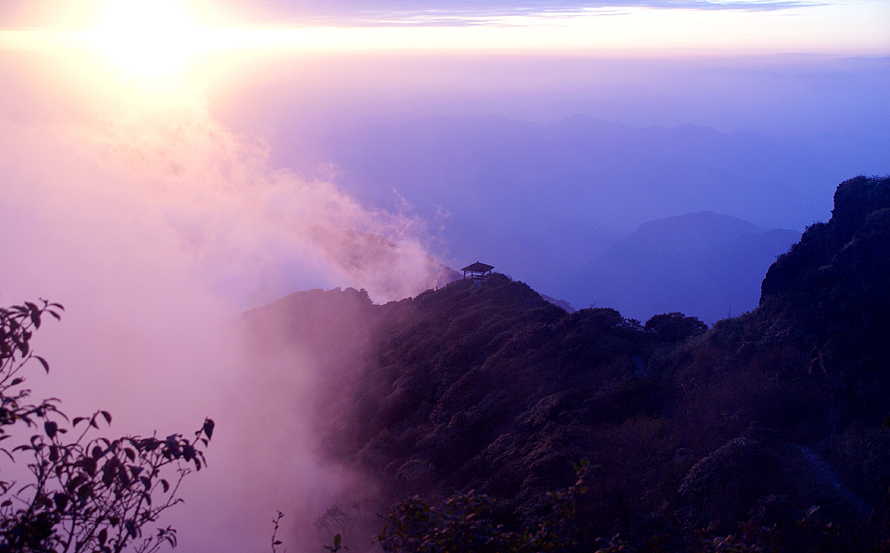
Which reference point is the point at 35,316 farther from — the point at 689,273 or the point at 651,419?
the point at 689,273

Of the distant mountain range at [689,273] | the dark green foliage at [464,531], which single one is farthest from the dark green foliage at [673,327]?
the distant mountain range at [689,273]

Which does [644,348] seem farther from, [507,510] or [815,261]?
[507,510]

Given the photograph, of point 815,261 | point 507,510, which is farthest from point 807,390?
point 507,510

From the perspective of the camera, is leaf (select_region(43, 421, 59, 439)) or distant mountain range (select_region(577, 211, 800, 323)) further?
distant mountain range (select_region(577, 211, 800, 323))

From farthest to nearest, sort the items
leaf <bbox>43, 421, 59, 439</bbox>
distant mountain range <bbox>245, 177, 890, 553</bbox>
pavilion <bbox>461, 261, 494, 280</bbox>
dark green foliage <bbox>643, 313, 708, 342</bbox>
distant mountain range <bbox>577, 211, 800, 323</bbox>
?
distant mountain range <bbox>577, 211, 800, 323</bbox>
pavilion <bbox>461, 261, 494, 280</bbox>
dark green foliage <bbox>643, 313, 708, 342</bbox>
distant mountain range <bbox>245, 177, 890, 553</bbox>
leaf <bbox>43, 421, 59, 439</bbox>

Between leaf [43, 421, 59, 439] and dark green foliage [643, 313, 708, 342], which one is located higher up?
dark green foliage [643, 313, 708, 342]

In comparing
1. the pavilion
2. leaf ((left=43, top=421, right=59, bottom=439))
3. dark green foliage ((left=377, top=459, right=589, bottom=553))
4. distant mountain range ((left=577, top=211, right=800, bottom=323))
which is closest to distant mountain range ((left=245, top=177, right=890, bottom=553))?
dark green foliage ((left=377, top=459, right=589, bottom=553))

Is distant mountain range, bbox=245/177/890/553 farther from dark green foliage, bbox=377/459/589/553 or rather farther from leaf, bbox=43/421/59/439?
leaf, bbox=43/421/59/439

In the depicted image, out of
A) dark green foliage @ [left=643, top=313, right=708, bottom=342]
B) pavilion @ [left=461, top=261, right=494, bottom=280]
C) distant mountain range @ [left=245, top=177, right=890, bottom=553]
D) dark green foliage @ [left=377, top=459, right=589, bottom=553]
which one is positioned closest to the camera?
dark green foliage @ [left=377, top=459, right=589, bottom=553]

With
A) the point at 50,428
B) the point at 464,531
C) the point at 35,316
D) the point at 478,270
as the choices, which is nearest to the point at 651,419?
the point at 464,531

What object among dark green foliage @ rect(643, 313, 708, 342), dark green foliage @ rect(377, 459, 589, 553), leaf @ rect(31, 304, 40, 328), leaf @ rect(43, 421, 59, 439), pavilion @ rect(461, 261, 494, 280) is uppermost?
pavilion @ rect(461, 261, 494, 280)

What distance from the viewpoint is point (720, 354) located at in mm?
16578

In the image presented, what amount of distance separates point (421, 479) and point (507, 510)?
13.3 ft

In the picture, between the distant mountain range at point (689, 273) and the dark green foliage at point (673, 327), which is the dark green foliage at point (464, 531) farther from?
the distant mountain range at point (689, 273)
